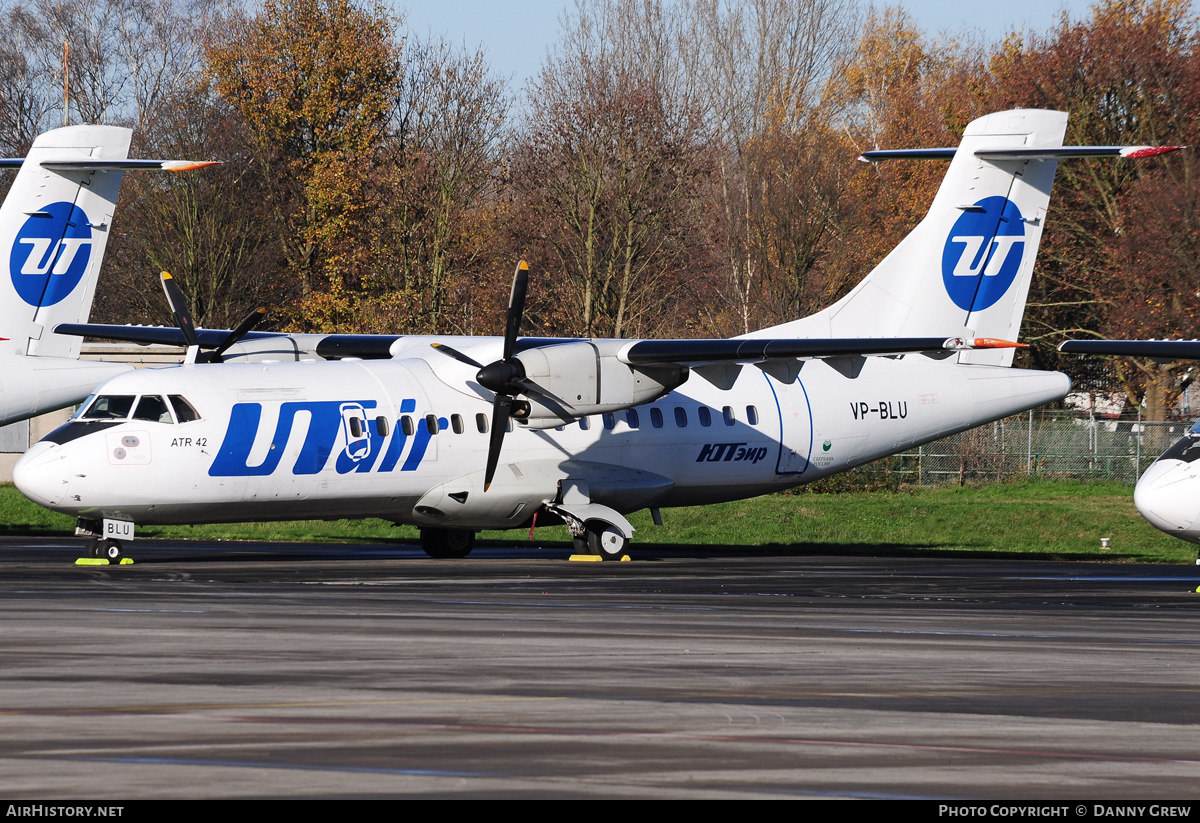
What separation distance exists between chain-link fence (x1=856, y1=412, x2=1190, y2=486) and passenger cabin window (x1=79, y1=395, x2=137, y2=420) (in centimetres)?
2415

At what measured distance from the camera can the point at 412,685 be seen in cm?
1008

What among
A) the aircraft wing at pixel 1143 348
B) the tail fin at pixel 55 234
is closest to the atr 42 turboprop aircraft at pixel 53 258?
the tail fin at pixel 55 234

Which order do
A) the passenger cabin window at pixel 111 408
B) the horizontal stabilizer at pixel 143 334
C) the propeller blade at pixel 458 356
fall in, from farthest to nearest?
the horizontal stabilizer at pixel 143 334 → the propeller blade at pixel 458 356 → the passenger cabin window at pixel 111 408

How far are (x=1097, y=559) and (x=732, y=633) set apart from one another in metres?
18.2

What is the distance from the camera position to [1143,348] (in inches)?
843

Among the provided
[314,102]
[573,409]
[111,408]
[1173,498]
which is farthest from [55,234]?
[314,102]

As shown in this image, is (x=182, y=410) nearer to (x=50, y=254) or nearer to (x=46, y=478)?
(x=46, y=478)

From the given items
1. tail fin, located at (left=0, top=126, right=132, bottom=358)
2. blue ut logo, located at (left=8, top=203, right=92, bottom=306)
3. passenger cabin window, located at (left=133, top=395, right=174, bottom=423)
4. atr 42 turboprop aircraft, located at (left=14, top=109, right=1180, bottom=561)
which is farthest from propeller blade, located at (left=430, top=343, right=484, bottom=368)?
blue ut logo, located at (left=8, top=203, right=92, bottom=306)

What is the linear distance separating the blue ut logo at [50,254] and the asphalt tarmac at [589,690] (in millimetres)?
8990

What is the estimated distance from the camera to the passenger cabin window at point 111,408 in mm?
21484

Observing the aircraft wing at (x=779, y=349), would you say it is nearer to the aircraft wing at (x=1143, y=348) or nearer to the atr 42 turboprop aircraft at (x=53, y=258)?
the aircraft wing at (x=1143, y=348)

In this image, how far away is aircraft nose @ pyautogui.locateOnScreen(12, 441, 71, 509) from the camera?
20.6 meters

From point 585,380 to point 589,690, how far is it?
46.4 feet

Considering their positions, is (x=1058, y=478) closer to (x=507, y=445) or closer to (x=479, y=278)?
(x=479, y=278)
